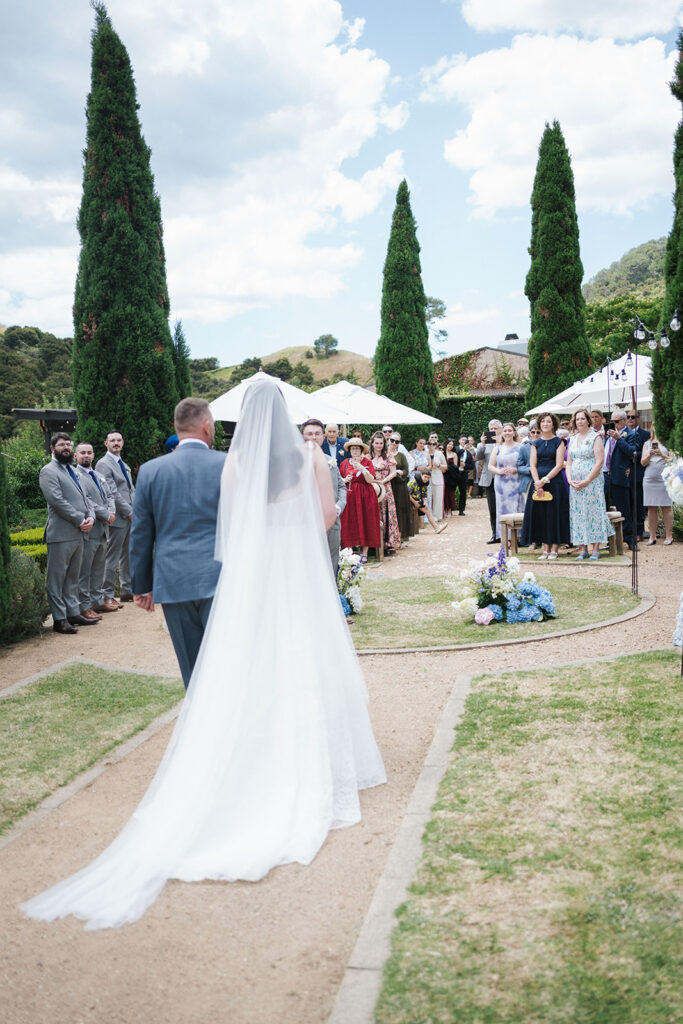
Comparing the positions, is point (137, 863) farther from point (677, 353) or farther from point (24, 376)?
point (24, 376)

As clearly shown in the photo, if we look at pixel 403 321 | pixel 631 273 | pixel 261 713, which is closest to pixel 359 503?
pixel 261 713

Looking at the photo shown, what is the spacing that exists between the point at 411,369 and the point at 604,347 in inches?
823

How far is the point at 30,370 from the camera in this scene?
56.8m

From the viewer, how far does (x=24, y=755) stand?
18.2ft

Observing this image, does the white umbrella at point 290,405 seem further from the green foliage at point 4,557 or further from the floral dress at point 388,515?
the green foliage at point 4,557

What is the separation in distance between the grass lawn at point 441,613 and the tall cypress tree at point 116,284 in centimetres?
490

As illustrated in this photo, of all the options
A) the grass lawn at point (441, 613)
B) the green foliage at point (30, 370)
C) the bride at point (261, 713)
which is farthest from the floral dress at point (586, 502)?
the green foliage at point (30, 370)

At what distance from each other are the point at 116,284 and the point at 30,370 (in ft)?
153

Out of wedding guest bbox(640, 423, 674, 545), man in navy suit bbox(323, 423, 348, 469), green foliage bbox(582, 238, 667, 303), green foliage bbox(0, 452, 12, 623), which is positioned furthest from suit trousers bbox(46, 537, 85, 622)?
green foliage bbox(582, 238, 667, 303)

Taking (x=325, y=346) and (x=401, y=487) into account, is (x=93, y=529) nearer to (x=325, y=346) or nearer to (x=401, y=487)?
(x=401, y=487)

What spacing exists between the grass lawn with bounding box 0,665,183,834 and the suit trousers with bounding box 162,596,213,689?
1110 millimetres

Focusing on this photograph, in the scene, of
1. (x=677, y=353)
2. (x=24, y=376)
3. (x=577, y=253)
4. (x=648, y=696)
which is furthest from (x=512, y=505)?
(x=24, y=376)

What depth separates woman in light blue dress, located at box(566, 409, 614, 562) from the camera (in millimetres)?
12555

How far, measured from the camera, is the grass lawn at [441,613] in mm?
8383
